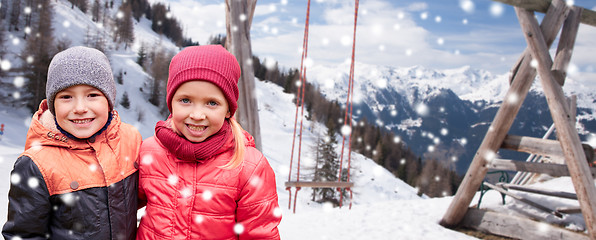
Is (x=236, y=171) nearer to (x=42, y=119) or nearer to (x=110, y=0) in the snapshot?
(x=42, y=119)

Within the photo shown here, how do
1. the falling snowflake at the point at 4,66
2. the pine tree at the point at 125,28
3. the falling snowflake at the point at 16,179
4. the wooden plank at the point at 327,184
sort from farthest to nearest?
the pine tree at the point at 125,28 < the falling snowflake at the point at 4,66 < the wooden plank at the point at 327,184 < the falling snowflake at the point at 16,179

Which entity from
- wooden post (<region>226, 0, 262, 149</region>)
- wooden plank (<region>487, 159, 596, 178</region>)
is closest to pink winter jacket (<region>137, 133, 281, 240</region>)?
wooden post (<region>226, 0, 262, 149</region>)

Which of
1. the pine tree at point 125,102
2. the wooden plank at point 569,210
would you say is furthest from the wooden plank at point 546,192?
the pine tree at point 125,102

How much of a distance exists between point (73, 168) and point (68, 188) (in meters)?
0.07

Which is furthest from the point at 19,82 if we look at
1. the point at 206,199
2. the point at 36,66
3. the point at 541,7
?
the point at 206,199

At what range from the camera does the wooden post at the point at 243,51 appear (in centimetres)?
261

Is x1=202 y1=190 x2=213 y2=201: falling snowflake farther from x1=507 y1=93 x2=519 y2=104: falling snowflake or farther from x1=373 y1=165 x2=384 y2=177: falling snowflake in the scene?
x1=373 y1=165 x2=384 y2=177: falling snowflake

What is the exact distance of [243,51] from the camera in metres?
2.63

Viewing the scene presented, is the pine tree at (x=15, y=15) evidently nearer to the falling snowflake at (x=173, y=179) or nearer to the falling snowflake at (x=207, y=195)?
the falling snowflake at (x=173, y=179)

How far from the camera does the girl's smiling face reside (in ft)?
4.59

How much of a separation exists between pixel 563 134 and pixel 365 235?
2542 millimetres

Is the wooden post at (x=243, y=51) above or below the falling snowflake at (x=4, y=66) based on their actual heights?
above

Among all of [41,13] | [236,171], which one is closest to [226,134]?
[236,171]

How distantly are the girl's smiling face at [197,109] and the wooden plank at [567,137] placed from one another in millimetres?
3728
